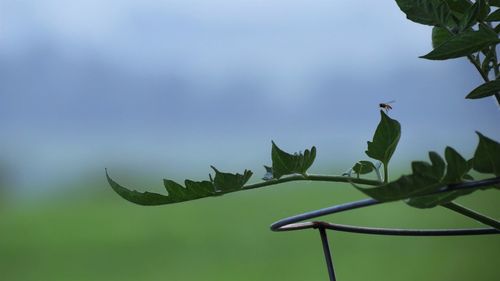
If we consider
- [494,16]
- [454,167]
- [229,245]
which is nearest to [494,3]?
[494,16]

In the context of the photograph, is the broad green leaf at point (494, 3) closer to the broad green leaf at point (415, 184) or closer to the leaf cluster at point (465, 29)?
the leaf cluster at point (465, 29)

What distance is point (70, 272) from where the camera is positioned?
2.59 metres

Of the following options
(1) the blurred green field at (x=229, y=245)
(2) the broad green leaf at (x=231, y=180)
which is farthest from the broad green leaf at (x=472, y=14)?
(1) the blurred green field at (x=229, y=245)

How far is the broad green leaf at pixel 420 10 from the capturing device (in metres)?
0.23

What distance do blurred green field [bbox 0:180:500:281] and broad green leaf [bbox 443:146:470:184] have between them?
2244 mm

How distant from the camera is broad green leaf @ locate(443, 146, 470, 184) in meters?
0.18

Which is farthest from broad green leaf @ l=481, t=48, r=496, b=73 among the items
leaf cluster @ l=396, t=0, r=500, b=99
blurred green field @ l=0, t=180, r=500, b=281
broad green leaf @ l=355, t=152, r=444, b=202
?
blurred green field @ l=0, t=180, r=500, b=281

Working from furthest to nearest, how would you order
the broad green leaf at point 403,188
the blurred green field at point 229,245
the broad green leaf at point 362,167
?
the blurred green field at point 229,245 → the broad green leaf at point 362,167 → the broad green leaf at point 403,188

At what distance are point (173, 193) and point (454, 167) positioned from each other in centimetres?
12

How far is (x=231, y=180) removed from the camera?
0.24m

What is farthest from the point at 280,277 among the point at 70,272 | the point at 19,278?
the point at 19,278

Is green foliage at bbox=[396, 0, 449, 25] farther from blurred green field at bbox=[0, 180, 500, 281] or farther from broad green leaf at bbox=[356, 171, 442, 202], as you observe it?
blurred green field at bbox=[0, 180, 500, 281]

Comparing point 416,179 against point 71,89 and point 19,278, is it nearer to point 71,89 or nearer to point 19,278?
point 19,278

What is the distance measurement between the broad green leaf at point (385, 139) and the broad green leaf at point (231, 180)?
52mm
